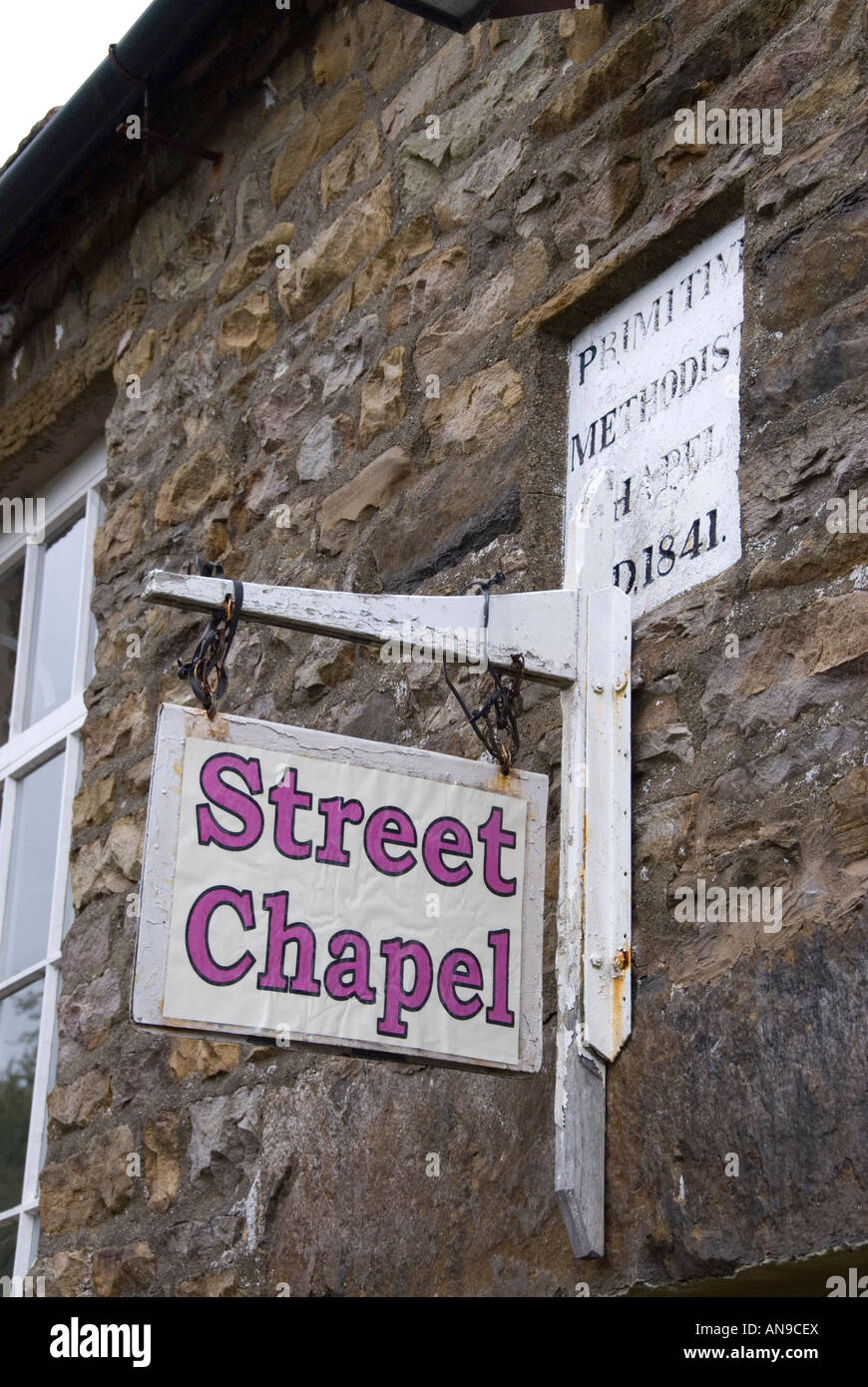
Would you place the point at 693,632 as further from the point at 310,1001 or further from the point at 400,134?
the point at 400,134

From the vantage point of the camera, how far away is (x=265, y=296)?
14.1 feet

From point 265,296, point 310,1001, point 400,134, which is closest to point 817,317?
point 310,1001

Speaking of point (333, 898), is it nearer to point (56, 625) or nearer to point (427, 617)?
point (427, 617)

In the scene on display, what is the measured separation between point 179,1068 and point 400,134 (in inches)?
76.1

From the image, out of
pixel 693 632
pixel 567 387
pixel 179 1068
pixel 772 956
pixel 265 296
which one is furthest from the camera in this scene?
pixel 265 296

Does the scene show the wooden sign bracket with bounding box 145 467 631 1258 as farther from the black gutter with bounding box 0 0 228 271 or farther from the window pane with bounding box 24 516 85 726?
the window pane with bounding box 24 516 85 726

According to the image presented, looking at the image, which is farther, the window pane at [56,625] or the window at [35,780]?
the window pane at [56,625]

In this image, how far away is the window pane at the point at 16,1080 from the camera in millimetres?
4454

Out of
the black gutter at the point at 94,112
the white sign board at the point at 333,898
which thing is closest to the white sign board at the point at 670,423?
the white sign board at the point at 333,898

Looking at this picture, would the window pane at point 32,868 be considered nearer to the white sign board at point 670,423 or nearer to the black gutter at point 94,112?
the black gutter at point 94,112

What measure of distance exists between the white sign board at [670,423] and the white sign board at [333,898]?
52cm

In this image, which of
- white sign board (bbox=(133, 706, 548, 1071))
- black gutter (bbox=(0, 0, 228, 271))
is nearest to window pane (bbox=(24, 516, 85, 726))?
black gutter (bbox=(0, 0, 228, 271))

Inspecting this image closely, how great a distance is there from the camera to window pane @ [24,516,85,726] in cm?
509

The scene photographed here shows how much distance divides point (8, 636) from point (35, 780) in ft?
2.13
